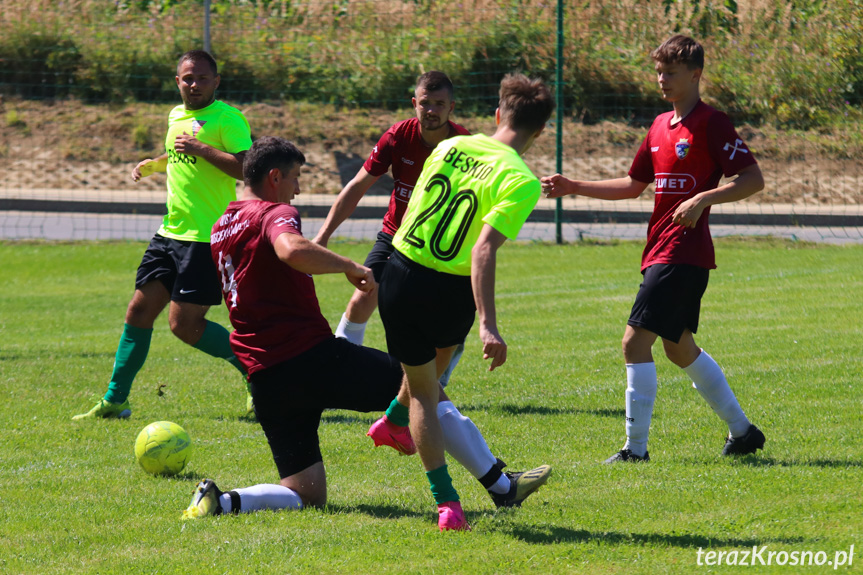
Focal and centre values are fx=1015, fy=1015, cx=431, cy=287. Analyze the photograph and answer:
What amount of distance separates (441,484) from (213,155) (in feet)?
9.77

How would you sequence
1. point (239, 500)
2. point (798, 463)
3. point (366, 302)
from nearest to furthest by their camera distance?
point (239, 500) → point (798, 463) → point (366, 302)

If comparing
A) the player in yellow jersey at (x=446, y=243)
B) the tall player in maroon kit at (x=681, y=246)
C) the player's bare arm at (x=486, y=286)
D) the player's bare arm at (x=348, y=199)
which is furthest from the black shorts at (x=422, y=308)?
the player's bare arm at (x=348, y=199)

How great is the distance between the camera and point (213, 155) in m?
6.20

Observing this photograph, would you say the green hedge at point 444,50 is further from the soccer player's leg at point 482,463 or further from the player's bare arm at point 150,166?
the soccer player's leg at point 482,463

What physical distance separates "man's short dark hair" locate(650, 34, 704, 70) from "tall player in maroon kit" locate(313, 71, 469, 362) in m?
1.46

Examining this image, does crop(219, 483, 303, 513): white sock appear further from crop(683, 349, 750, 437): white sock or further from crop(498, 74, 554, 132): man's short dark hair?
crop(683, 349, 750, 437): white sock

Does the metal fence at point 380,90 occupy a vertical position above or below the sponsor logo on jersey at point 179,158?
below

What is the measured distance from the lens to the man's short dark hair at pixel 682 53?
502 cm

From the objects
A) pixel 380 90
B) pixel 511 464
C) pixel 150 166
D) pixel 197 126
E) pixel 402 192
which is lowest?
pixel 380 90

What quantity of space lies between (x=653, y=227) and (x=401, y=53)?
1510 centimetres

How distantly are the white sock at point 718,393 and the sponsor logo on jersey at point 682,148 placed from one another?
101 cm

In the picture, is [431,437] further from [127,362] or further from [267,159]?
[127,362]

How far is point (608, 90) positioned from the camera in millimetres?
18047

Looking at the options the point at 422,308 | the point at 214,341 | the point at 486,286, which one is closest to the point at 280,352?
the point at 422,308
